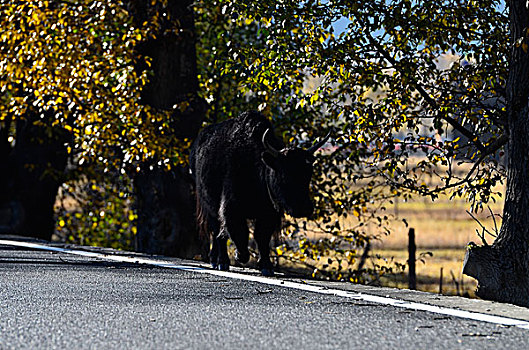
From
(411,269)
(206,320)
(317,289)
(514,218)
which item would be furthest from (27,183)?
(206,320)

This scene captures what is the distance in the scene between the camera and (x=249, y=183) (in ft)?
38.5

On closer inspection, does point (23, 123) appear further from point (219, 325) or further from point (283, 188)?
point (219, 325)

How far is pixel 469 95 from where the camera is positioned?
38.8ft

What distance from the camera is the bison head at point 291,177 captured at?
10984mm

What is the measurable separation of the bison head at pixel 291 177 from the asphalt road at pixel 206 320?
3.79ft

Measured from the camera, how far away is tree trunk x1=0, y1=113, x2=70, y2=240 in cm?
2291

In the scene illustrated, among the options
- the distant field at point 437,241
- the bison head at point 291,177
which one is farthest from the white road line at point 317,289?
the distant field at point 437,241

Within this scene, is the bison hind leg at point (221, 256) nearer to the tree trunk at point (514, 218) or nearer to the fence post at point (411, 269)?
the tree trunk at point (514, 218)

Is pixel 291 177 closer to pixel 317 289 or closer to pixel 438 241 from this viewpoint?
pixel 317 289

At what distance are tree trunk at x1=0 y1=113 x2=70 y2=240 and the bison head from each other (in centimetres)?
1210

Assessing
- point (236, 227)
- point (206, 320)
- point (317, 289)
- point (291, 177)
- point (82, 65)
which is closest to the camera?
point (206, 320)

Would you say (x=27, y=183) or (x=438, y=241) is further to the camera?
(x=438, y=241)

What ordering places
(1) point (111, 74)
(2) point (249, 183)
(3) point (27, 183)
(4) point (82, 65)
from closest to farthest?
(2) point (249, 183)
(4) point (82, 65)
(1) point (111, 74)
(3) point (27, 183)

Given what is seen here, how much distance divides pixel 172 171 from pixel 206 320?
Result: 10339 mm
